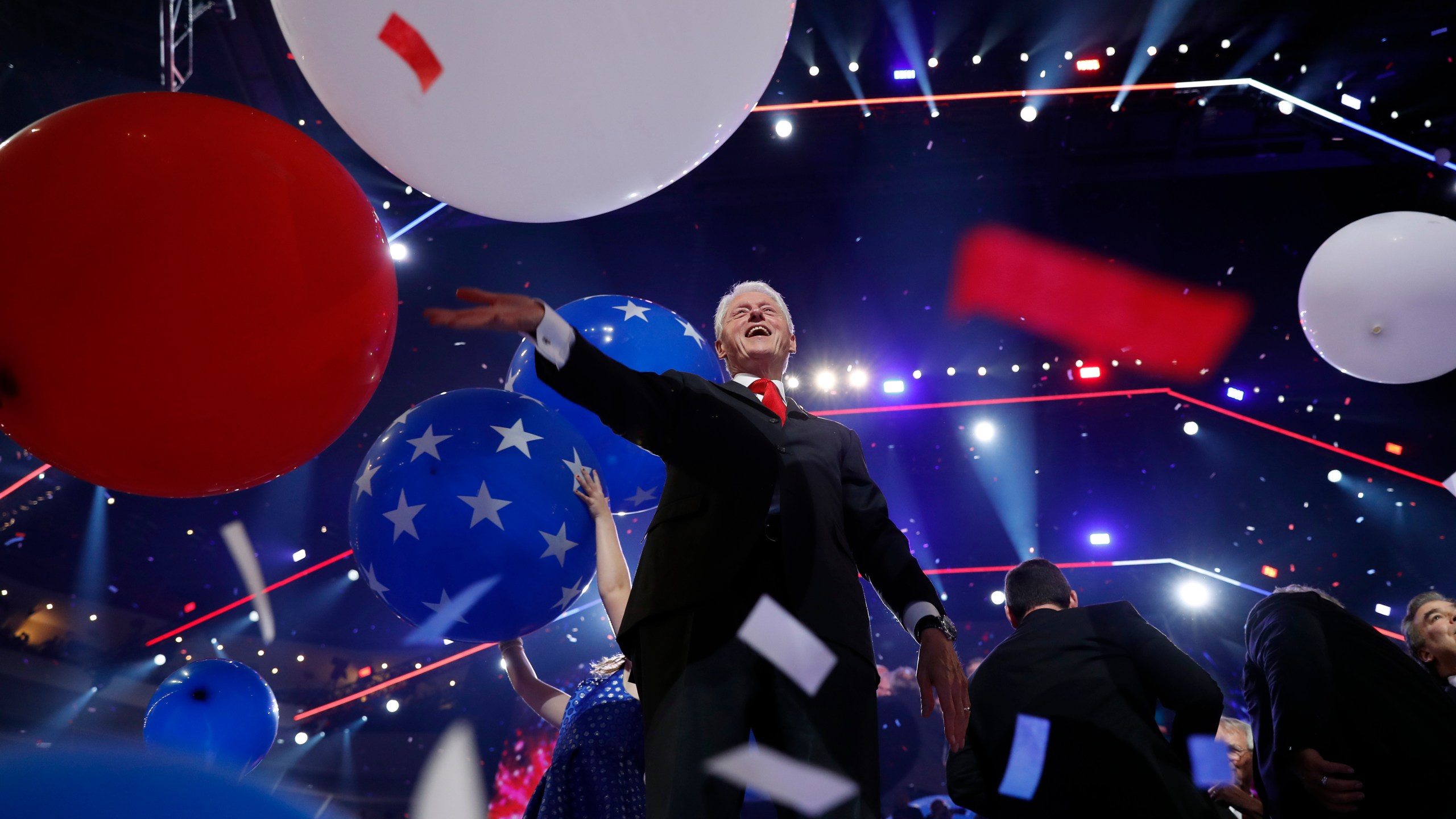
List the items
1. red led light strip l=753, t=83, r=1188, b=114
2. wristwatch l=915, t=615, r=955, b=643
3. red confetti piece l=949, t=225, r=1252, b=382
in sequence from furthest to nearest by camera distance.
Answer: red confetti piece l=949, t=225, r=1252, b=382
red led light strip l=753, t=83, r=1188, b=114
wristwatch l=915, t=615, r=955, b=643

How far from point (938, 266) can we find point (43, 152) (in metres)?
5.38

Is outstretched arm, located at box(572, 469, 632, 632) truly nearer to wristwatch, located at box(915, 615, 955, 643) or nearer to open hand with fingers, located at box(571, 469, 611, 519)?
open hand with fingers, located at box(571, 469, 611, 519)

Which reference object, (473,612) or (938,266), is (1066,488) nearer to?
(938,266)

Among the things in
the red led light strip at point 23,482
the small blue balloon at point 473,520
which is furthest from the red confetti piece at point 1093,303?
the red led light strip at point 23,482

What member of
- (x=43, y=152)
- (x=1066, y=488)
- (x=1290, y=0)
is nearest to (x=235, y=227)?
(x=43, y=152)

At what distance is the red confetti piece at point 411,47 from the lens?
4.19ft

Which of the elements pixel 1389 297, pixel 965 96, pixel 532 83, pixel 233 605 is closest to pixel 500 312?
pixel 532 83

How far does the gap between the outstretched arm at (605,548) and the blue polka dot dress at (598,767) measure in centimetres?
19

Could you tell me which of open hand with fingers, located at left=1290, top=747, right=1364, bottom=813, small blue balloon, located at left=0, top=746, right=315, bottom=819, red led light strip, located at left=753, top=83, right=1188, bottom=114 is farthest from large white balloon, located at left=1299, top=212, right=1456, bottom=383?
small blue balloon, located at left=0, top=746, right=315, bottom=819

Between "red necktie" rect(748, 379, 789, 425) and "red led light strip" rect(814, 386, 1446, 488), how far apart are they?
4604 millimetres

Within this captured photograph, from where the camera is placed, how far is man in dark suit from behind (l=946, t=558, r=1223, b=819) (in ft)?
5.39

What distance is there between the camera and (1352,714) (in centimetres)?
187

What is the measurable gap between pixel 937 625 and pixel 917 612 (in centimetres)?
4

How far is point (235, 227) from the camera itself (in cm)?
121
